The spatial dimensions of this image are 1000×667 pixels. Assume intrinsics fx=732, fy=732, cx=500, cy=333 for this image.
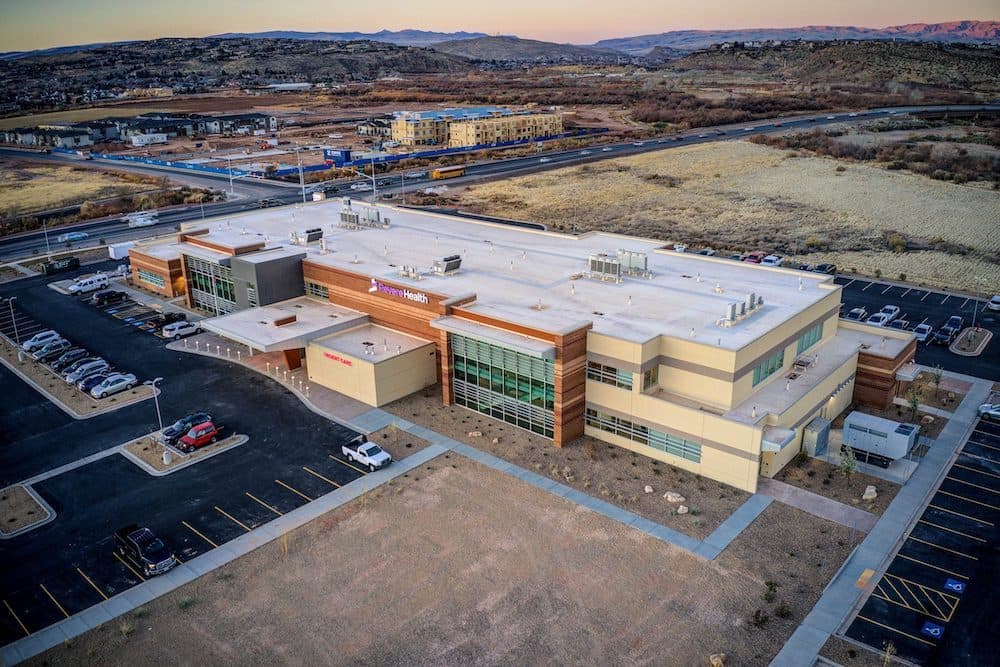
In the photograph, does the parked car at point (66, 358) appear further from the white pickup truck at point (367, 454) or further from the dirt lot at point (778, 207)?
the dirt lot at point (778, 207)

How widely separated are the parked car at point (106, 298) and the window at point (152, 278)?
3.31 meters

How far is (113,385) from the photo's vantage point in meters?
53.8

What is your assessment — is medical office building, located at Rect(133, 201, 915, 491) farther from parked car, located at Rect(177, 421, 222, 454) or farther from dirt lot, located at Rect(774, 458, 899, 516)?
parked car, located at Rect(177, 421, 222, 454)

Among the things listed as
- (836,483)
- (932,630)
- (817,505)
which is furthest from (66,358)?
(932,630)

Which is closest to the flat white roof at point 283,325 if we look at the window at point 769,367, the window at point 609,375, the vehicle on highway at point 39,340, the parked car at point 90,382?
the parked car at point 90,382

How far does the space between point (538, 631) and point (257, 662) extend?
37.8 feet

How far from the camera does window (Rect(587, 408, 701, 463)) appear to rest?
141 feet

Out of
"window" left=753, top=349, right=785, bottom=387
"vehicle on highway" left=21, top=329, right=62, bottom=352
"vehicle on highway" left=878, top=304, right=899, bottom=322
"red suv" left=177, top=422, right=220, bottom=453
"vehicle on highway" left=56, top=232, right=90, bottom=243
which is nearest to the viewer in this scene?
"window" left=753, top=349, right=785, bottom=387

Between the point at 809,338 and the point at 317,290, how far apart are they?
129ft

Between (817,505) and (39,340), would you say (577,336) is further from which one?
(39,340)

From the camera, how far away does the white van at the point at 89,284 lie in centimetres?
7712

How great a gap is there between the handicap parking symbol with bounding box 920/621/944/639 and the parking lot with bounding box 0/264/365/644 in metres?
29.4

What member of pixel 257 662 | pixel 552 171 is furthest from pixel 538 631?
pixel 552 171

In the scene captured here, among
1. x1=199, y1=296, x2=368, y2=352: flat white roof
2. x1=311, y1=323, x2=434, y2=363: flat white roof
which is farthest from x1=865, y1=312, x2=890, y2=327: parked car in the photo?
x1=199, y1=296, x2=368, y2=352: flat white roof
